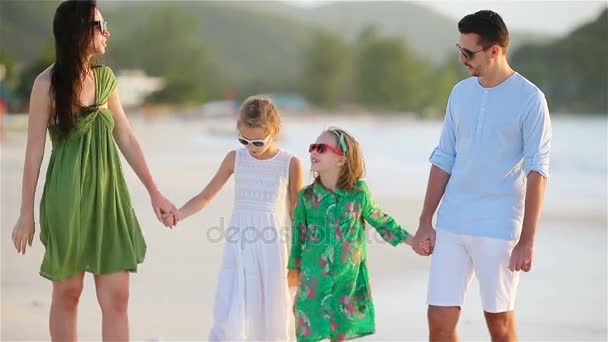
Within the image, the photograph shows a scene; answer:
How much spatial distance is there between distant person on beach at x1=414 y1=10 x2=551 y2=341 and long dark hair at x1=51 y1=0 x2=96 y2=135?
58.1 inches

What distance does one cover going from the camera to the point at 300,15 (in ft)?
516

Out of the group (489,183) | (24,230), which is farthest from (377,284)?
(24,230)

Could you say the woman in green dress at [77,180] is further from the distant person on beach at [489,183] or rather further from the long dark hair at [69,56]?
the distant person on beach at [489,183]

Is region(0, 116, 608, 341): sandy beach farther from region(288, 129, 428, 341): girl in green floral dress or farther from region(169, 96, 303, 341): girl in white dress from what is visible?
region(288, 129, 428, 341): girl in green floral dress

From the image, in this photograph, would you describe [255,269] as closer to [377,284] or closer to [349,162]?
[349,162]

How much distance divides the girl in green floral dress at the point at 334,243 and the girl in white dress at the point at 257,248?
192 mm

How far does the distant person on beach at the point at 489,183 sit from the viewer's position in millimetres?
3521

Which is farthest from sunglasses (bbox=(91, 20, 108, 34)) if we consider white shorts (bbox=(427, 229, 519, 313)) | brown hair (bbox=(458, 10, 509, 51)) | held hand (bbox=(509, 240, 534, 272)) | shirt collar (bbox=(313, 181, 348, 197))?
held hand (bbox=(509, 240, 534, 272))

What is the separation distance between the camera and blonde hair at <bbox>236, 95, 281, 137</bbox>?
4.26 m

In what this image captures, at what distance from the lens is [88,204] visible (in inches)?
147

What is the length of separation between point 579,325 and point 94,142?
10.8 feet

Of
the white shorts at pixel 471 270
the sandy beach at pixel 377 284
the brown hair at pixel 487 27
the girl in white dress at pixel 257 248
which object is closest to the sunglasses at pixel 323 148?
the girl in white dress at pixel 257 248

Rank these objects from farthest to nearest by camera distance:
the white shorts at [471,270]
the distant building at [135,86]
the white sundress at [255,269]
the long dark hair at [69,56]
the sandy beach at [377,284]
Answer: the distant building at [135,86] < the sandy beach at [377,284] < the white sundress at [255,269] < the long dark hair at [69,56] < the white shorts at [471,270]

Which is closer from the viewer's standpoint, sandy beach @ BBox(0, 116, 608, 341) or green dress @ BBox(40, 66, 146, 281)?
green dress @ BBox(40, 66, 146, 281)
